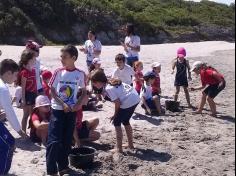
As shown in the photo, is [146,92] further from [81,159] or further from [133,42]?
[81,159]

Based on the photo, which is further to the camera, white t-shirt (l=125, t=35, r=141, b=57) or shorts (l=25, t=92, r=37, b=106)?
white t-shirt (l=125, t=35, r=141, b=57)

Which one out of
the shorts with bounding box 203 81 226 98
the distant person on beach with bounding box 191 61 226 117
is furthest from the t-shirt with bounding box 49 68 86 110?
the shorts with bounding box 203 81 226 98

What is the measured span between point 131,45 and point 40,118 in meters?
4.40

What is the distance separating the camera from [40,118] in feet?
24.3

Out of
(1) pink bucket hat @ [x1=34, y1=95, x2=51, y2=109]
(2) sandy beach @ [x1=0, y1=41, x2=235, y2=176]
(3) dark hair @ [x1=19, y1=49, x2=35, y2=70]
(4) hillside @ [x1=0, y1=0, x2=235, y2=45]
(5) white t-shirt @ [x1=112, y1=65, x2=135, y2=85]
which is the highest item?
(4) hillside @ [x1=0, y1=0, x2=235, y2=45]

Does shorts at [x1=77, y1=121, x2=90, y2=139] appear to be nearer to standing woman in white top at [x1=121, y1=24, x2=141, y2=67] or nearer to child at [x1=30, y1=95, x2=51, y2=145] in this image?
child at [x1=30, y1=95, x2=51, y2=145]

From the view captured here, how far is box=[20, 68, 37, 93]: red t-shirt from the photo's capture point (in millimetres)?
7672

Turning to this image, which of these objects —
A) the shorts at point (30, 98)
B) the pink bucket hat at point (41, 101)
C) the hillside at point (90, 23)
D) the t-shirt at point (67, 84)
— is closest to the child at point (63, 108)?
the t-shirt at point (67, 84)

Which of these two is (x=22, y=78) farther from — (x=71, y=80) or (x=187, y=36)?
(x=187, y=36)

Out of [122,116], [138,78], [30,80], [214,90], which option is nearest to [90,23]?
[138,78]

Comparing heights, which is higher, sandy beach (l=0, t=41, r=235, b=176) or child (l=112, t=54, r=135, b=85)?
child (l=112, t=54, r=135, b=85)

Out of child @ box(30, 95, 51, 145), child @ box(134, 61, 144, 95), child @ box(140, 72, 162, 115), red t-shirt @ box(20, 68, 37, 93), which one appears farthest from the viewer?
child @ box(134, 61, 144, 95)

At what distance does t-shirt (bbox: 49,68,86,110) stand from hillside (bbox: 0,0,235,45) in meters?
17.3

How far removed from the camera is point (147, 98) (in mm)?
9922
